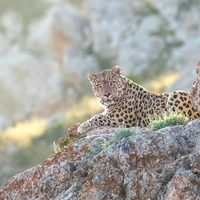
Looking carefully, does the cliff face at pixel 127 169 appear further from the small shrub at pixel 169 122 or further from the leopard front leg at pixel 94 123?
the leopard front leg at pixel 94 123

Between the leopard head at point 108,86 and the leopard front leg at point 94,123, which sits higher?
the leopard head at point 108,86

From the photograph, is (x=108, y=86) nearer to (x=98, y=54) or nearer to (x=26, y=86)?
(x=98, y=54)

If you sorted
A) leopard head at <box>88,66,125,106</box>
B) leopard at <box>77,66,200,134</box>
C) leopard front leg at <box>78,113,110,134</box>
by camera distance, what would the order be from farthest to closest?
1. leopard head at <box>88,66,125,106</box>
2. leopard front leg at <box>78,113,110,134</box>
3. leopard at <box>77,66,200,134</box>

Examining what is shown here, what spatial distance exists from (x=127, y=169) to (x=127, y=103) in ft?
19.8

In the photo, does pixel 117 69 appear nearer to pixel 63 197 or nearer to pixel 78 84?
pixel 63 197

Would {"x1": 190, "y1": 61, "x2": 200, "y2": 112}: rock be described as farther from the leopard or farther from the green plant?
the leopard

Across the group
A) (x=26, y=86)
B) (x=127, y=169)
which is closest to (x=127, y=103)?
(x=127, y=169)

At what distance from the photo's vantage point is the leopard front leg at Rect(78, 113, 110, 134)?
58.4 ft

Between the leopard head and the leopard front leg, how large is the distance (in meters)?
0.55

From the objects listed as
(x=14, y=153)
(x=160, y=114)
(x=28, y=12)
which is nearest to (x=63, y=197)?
(x=160, y=114)

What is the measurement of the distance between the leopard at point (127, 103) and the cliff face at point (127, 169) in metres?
3.75

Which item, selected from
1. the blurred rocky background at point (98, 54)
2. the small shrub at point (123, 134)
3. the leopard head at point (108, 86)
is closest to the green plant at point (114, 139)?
the small shrub at point (123, 134)

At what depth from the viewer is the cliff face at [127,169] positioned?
480 inches

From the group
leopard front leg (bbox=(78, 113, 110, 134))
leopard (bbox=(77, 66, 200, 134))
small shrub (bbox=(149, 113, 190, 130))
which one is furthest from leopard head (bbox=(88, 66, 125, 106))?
small shrub (bbox=(149, 113, 190, 130))
